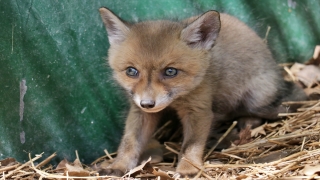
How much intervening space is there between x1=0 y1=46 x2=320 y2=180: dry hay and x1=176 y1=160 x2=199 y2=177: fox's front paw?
0.04 m

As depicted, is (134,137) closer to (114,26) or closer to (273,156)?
(114,26)

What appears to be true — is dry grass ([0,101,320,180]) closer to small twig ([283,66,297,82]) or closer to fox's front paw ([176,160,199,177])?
fox's front paw ([176,160,199,177])

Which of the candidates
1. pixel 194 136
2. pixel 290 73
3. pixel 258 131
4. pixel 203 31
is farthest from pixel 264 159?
pixel 290 73

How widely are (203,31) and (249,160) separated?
3.17ft

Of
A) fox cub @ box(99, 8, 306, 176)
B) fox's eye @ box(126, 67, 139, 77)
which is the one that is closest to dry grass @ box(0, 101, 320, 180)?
fox cub @ box(99, 8, 306, 176)

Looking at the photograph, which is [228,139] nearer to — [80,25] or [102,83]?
[102,83]

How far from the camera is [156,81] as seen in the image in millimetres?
2926

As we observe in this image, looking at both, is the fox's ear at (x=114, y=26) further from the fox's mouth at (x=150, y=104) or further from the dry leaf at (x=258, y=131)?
the dry leaf at (x=258, y=131)

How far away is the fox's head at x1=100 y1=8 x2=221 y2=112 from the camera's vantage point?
2.93 meters

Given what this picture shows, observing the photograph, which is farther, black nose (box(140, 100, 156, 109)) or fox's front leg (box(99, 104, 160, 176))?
fox's front leg (box(99, 104, 160, 176))

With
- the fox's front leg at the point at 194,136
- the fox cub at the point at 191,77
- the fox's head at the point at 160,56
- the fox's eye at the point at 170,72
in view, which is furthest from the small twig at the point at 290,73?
the fox's eye at the point at 170,72

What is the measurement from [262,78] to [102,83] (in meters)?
1.40

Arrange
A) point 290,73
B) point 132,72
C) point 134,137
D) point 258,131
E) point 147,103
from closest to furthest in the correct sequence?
point 147,103
point 132,72
point 134,137
point 258,131
point 290,73

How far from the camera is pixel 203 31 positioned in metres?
3.13
